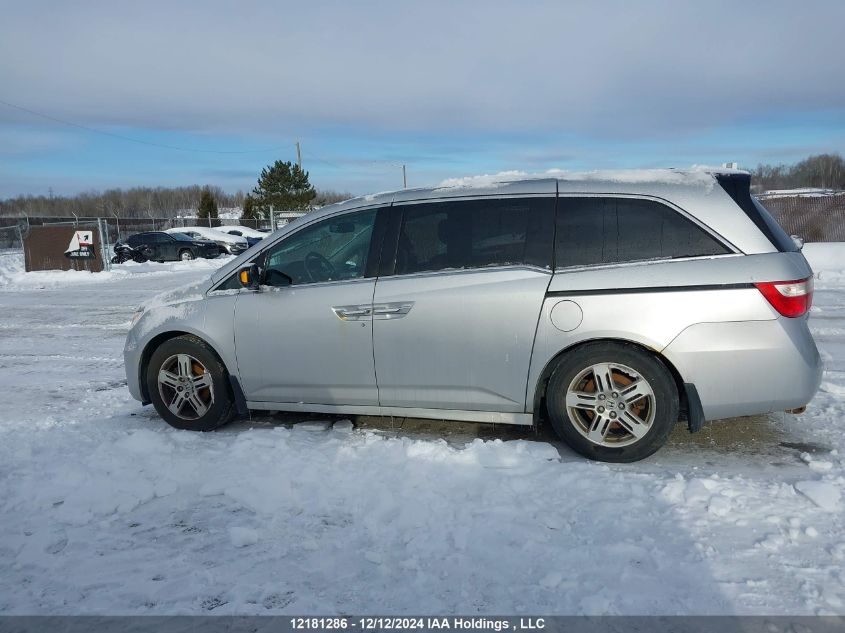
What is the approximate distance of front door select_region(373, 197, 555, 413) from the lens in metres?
4.05

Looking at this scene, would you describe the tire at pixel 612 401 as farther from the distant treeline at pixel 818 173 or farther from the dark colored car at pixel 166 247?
the distant treeline at pixel 818 173

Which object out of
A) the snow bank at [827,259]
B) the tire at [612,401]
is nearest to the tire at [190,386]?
the tire at [612,401]

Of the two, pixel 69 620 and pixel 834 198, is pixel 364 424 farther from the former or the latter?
pixel 834 198

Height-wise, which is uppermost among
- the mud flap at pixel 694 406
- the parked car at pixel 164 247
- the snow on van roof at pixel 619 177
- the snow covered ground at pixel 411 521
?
the parked car at pixel 164 247

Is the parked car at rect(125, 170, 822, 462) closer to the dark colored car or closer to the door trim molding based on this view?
the door trim molding

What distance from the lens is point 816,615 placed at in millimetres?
2482

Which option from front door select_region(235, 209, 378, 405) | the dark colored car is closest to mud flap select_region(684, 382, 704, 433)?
front door select_region(235, 209, 378, 405)

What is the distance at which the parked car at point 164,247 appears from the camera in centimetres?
2734

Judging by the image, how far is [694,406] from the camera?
152 inches

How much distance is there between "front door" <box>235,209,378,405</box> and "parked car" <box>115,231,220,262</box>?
24.7m

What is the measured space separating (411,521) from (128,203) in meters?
126

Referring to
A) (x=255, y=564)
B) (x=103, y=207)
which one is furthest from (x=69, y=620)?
(x=103, y=207)

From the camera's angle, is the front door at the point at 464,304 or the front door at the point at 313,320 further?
the front door at the point at 313,320

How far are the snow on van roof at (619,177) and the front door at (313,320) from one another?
0.79 meters
